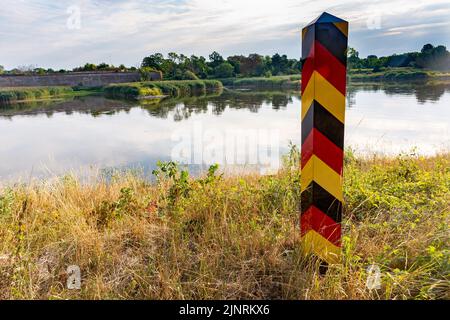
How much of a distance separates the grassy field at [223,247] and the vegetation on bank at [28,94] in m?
37.2

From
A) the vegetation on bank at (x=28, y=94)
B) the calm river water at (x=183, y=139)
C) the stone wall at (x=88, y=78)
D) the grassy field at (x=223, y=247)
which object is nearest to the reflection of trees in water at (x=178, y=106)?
the vegetation on bank at (x=28, y=94)

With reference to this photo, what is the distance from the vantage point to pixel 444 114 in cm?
1694

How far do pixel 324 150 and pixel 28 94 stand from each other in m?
40.1

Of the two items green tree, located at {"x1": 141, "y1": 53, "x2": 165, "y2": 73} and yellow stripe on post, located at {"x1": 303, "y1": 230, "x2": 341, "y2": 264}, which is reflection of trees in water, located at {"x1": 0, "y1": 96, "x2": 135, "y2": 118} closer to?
green tree, located at {"x1": 141, "y1": 53, "x2": 165, "y2": 73}

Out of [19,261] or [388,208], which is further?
[388,208]

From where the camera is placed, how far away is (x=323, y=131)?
5.36ft

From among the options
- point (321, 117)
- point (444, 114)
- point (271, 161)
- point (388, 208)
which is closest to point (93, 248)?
point (321, 117)

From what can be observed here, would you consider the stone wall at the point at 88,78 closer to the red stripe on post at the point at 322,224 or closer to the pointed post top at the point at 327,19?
the pointed post top at the point at 327,19

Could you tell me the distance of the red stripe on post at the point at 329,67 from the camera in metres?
1.57

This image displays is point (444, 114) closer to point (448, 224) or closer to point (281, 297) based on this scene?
point (448, 224)

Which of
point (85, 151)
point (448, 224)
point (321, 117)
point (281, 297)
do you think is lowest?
point (85, 151)

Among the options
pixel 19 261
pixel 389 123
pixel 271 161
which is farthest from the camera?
pixel 389 123

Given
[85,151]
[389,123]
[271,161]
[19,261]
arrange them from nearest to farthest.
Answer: [19,261] → [271,161] → [85,151] → [389,123]

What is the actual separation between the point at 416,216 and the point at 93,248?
2.36m
